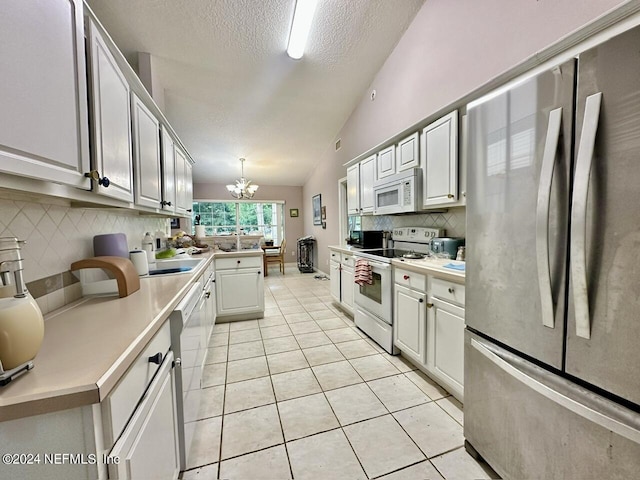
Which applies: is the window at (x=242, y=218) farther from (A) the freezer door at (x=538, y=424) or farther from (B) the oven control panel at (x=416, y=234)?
(A) the freezer door at (x=538, y=424)

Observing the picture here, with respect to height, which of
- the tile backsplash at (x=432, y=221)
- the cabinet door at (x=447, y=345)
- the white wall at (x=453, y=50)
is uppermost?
the white wall at (x=453, y=50)

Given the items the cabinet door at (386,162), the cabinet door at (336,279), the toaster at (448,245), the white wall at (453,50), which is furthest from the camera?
the cabinet door at (336,279)

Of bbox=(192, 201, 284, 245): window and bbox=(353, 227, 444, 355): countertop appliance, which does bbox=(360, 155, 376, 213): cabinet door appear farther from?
bbox=(192, 201, 284, 245): window

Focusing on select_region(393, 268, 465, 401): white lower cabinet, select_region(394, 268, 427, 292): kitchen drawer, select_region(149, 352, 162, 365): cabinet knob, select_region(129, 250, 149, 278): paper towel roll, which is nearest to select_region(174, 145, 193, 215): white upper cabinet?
select_region(129, 250, 149, 278): paper towel roll

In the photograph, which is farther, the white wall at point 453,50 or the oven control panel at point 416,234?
the oven control panel at point 416,234

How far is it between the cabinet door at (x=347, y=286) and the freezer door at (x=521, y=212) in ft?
6.19

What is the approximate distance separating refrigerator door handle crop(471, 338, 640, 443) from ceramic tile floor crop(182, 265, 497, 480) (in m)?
0.63

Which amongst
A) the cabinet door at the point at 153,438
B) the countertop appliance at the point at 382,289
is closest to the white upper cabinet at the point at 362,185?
the countertop appliance at the point at 382,289

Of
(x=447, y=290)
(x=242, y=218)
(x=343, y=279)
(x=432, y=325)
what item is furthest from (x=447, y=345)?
(x=242, y=218)

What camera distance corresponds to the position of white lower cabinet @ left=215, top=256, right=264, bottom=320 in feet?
10.3

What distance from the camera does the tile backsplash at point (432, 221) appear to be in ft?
7.45

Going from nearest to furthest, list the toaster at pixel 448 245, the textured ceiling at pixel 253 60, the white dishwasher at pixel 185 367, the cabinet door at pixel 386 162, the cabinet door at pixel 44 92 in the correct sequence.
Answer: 1. the cabinet door at pixel 44 92
2. the white dishwasher at pixel 185 367
3. the toaster at pixel 448 245
4. the textured ceiling at pixel 253 60
5. the cabinet door at pixel 386 162

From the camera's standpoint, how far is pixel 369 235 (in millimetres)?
3191

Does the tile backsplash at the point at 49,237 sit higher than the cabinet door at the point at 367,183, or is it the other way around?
the cabinet door at the point at 367,183
